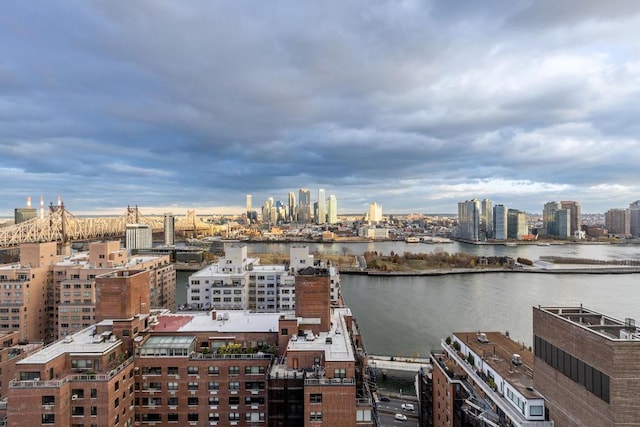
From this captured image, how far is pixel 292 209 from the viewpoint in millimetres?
99750

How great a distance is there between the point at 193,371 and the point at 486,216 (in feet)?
178

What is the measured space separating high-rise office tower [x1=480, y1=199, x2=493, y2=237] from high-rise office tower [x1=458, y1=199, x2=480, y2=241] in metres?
3.18

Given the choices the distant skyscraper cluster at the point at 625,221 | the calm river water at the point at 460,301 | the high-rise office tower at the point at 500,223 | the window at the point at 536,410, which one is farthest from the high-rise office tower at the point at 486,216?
the window at the point at 536,410

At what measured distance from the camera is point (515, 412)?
4129 mm

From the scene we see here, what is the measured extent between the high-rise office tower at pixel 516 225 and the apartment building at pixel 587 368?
48681mm

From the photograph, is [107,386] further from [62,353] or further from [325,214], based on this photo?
[325,214]

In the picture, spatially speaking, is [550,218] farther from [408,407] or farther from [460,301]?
[408,407]

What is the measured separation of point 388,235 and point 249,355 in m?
50.7

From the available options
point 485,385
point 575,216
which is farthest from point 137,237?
point 575,216

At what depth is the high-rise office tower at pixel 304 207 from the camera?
312 feet

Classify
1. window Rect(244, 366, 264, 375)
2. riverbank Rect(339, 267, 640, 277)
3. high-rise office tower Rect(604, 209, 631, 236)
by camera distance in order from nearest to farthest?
window Rect(244, 366, 264, 375)
riverbank Rect(339, 267, 640, 277)
high-rise office tower Rect(604, 209, 631, 236)

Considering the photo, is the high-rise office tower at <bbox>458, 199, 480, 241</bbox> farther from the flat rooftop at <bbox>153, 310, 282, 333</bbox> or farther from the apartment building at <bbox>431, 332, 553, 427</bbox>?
the flat rooftop at <bbox>153, 310, 282, 333</bbox>

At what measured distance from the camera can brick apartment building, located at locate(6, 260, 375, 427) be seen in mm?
4266

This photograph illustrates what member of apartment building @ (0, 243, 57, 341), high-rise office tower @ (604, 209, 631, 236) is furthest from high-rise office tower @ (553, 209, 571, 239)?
apartment building @ (0, 243, 57, 341)
